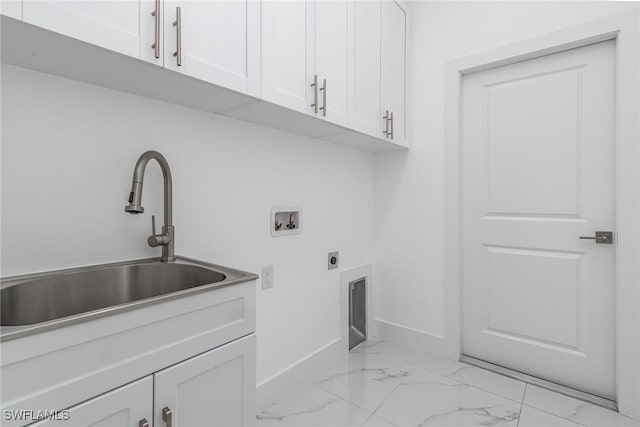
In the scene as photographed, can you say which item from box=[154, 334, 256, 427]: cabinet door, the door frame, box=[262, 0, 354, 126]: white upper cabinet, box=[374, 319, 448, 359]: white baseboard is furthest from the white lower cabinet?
the door frame

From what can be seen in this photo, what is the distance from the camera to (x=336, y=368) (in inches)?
83.1

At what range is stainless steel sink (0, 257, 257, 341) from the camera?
914mm

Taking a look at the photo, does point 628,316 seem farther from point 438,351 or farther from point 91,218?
point 91,218

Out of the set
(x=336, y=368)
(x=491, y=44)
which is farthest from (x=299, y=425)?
(x=491, y=44)

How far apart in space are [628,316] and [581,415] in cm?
55

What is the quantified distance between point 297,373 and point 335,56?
1.74 m

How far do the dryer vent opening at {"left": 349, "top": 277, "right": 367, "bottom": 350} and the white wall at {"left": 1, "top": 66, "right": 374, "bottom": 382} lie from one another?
0.23m

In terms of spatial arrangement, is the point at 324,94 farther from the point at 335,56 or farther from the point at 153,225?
the point at 153,225

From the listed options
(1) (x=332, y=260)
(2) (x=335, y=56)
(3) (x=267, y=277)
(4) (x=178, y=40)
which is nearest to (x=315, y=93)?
(2) (x=335, y=56)

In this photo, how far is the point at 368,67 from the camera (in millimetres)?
1898

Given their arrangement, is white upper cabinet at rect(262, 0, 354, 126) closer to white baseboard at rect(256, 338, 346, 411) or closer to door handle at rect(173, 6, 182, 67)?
door handle at rect(173, 6, 182, 67)

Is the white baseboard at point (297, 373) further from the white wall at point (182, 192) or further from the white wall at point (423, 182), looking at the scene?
the white wall at point (423, 182)

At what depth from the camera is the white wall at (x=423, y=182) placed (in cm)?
216

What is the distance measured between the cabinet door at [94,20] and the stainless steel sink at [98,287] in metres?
0.69
